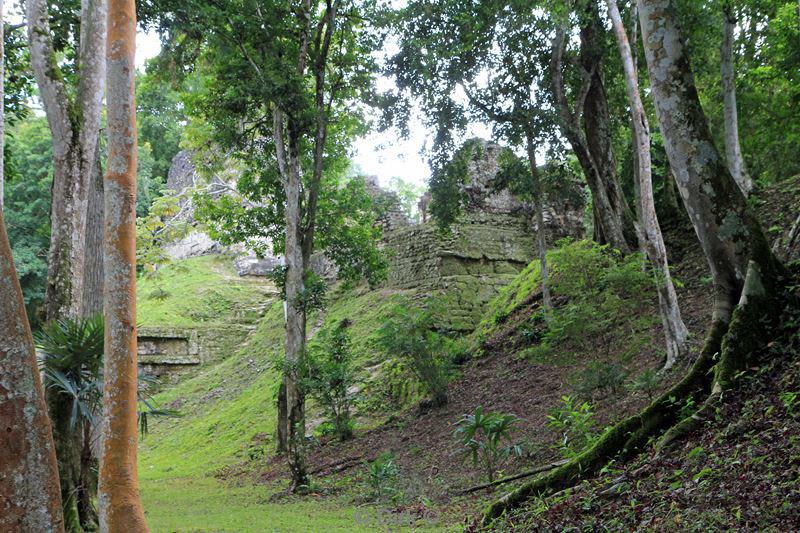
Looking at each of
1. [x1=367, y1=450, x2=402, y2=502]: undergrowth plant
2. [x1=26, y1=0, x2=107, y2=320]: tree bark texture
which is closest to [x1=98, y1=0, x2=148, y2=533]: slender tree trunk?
[x1=26, y1=0, x2=107, y2=320]: tree bark texture

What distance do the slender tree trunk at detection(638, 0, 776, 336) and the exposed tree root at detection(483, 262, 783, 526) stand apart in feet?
0.45

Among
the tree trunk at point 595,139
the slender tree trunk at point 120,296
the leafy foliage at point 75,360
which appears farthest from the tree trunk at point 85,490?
the tree trunk at point 595,139

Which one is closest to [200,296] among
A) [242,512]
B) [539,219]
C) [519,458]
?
[539,219]

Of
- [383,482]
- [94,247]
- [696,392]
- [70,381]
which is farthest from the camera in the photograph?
[383,482]

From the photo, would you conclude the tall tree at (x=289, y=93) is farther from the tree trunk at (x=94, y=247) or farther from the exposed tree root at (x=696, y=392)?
the exposed tree root at (x=696, y=392)

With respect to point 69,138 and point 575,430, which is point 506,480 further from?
point 69,138

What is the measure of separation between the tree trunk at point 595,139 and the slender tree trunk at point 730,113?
204cm

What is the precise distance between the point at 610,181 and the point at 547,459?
7038 millimetres

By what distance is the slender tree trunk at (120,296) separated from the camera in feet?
13.9

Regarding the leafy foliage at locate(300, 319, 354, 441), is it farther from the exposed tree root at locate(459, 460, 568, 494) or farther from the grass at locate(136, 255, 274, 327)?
the grass at locate(136, 255, 274, 327)

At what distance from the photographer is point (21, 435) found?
9.85 feet

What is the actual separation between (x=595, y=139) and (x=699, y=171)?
28.1 ft

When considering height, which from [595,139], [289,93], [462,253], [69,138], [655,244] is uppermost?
[289,93]

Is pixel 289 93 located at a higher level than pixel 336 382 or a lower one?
higher
